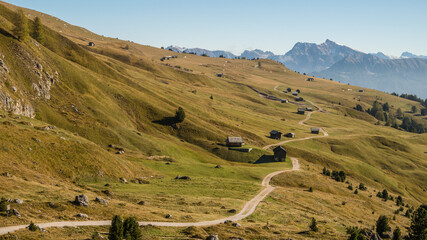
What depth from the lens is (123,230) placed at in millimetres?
37344

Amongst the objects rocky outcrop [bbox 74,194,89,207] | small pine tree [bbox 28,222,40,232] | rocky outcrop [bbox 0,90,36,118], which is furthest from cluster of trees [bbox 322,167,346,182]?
small pine tree [bbox 28,222,40,232]

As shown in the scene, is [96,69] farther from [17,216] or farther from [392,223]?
[392,223]

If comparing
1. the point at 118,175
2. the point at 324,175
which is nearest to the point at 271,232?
the point at 118,175

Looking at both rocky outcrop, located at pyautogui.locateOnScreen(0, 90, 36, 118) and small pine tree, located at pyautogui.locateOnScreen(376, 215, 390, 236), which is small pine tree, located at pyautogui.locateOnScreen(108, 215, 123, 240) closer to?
rocky outcrop, located at pyautogui.locateOnScreen(0, 90, 36, 118)

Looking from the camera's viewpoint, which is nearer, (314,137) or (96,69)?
Answer: (96,69)

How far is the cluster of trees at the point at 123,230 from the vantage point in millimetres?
35875

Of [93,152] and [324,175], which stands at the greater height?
[93,152]

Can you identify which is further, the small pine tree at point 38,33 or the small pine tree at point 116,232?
the small pine tree at point 38,33

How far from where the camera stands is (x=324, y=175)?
121562 millimetres

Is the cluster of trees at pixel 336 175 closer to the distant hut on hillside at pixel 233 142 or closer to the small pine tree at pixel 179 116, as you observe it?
the distant hut on hillside at pixel 233 142

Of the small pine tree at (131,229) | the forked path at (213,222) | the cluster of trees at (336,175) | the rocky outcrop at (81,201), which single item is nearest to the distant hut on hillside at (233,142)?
the forked path at (213,222)

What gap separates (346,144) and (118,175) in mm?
143714

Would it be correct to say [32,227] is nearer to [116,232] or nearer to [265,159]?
[116,232]

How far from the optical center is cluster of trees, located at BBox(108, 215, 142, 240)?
118 ft
